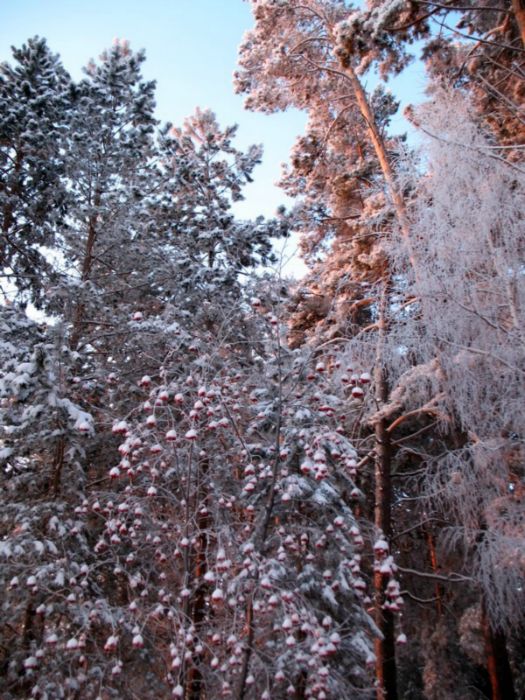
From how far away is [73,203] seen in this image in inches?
372

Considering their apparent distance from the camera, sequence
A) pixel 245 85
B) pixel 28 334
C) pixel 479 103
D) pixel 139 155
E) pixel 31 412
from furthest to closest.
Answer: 1. pixel 245 85
2. pixel 139 155
3. pixel 479 103
4. pixel 28 334
5. pixel 31 412

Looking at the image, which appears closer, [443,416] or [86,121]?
[443,416]

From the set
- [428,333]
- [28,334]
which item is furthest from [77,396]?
[428,333]

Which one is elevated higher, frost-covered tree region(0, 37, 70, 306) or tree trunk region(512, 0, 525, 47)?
frost-covered tree region(0, 37, 70, 306)

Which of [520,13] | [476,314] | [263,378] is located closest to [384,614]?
[263,378]

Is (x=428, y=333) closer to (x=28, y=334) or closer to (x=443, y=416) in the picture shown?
(x=443, y=416)

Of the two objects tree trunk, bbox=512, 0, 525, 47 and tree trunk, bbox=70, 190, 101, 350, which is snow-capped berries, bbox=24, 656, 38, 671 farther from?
tree trunk, bbox=512, 0, 525, 47

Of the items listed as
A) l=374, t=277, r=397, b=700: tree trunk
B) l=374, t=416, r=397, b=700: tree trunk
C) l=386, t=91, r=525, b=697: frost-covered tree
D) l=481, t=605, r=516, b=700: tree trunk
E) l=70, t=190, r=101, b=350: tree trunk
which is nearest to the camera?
l=386, t=91, r=525, b=697: frost-covered tree

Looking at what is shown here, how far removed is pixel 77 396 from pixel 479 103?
8.90m

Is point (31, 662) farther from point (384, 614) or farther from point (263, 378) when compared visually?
point (384, 614)

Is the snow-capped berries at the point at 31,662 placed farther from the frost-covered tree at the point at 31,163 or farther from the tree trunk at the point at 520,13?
the tree trunk at the point at 520,13

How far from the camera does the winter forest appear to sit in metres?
5.32

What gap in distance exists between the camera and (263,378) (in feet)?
20.8

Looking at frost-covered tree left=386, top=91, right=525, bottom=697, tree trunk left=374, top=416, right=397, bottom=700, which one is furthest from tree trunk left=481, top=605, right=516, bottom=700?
frost-covered tree left=386, top=91, right=525, bottom=697
